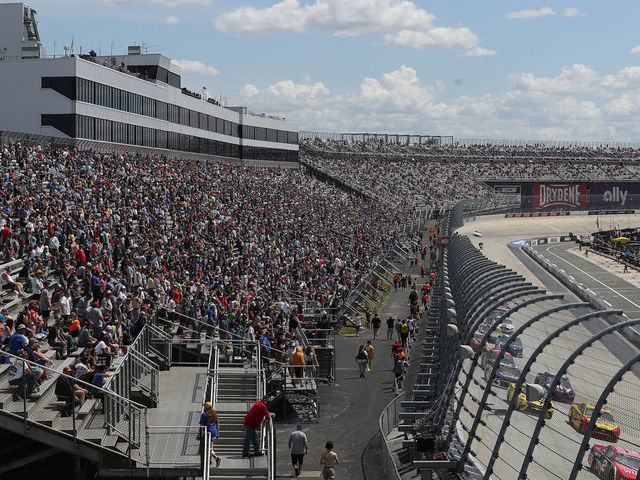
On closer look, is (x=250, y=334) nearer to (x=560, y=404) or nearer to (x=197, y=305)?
(x=197, y=305)

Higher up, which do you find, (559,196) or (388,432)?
(559,196)

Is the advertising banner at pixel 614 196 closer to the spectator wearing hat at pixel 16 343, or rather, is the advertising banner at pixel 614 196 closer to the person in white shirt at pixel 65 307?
the person in white shirt at pixel 65 307

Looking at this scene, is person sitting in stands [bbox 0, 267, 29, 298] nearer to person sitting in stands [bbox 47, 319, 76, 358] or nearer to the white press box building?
person sitting in stands [bbox 47, 319, 76, 358]

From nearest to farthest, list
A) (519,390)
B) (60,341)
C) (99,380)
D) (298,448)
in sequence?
(519,390) → (99,380) → (60,341) → (298,448)

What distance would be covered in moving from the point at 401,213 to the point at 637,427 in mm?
66459

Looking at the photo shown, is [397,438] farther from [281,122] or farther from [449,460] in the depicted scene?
[281,122]

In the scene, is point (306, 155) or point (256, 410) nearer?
point (256, 410)

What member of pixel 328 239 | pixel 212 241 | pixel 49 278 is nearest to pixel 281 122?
pixel 328 239

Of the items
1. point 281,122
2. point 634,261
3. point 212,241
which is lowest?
point 634,261

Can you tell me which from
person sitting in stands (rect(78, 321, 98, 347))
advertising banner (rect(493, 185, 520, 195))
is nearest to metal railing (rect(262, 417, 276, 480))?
person sitting in stands (rect(78, 321, 98, 347))

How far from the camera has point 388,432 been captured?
17.5 meters

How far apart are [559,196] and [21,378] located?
4011 inches

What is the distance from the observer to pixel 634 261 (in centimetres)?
6531

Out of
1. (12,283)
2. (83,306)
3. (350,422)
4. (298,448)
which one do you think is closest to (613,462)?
(298,448)
